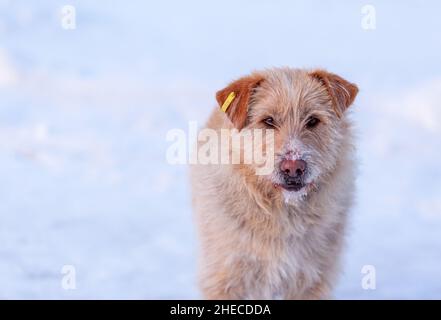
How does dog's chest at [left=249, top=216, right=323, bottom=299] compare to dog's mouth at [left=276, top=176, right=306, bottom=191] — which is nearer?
dog's mouth at [left=276, top=176, right=306, bottom=191]

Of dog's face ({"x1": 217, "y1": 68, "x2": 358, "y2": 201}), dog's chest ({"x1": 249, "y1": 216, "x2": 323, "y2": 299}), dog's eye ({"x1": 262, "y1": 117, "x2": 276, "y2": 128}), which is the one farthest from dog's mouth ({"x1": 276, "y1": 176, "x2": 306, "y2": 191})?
dog's chest ({"x1": 249, "y1": 216, "x2": 323, "y2": 299})

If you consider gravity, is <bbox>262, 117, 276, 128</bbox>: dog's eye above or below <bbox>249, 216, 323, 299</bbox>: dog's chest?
above

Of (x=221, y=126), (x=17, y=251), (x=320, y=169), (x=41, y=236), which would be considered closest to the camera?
(x=320, y=169)

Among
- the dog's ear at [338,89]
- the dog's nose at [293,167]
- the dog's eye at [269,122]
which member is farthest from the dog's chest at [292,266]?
the dog's ear at [338,89]

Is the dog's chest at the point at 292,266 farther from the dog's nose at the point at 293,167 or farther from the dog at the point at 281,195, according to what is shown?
the dog's nose at the point at 293,167

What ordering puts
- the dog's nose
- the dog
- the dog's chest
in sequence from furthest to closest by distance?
the dog's chest, the dog, the dog's nose

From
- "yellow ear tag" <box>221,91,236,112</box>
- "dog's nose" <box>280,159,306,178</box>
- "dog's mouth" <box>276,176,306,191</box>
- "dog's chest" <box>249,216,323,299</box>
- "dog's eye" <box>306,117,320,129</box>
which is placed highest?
"yellow ear tag" <box>221,91,236,112</box>

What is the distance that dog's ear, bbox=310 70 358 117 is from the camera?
4.92 m

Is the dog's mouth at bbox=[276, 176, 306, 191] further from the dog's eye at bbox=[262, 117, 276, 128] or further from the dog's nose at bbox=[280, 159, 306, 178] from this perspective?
the dog's eye at bbox=[262, 117, 276, 128]

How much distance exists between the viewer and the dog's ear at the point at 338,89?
492cm

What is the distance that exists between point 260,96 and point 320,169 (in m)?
0.57
